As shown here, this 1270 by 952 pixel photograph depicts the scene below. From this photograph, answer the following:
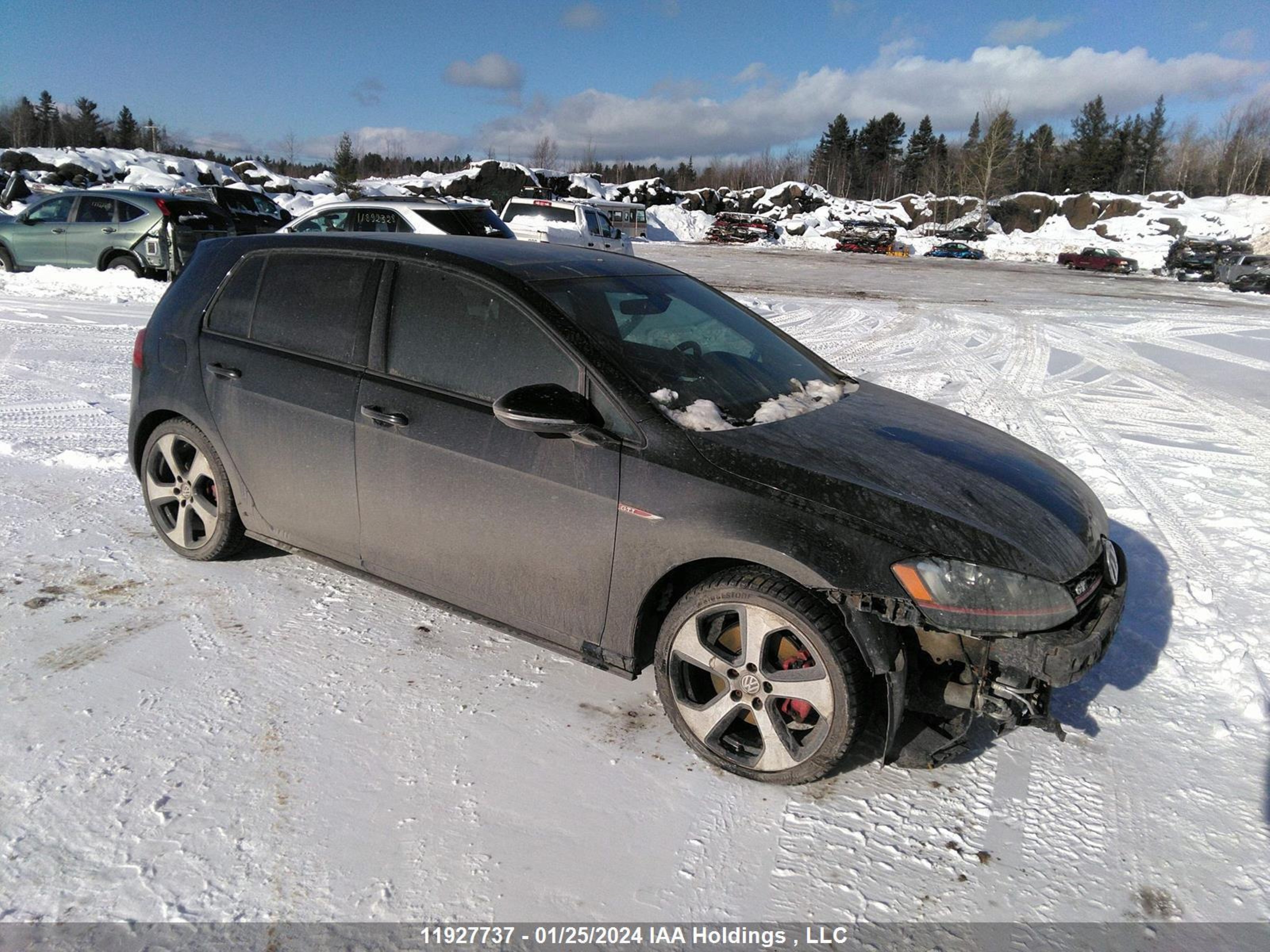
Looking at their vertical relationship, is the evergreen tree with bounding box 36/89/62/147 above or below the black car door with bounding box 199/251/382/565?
above

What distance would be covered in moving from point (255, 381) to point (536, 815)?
7.81 feet

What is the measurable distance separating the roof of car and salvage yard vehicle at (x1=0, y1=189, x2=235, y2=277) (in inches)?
442

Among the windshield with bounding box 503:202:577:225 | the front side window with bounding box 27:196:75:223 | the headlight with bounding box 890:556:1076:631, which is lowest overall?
the headlight with bounding box 890:556:1076:631

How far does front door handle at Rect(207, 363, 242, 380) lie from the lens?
13.0 feet

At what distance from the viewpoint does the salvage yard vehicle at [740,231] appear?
178ft

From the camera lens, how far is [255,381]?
389 centimetres

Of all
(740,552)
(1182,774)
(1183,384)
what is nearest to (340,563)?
(740,552)

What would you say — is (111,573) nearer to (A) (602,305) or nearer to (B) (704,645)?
(A) (602,305)

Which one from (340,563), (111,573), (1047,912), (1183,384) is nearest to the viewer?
(1047,912)

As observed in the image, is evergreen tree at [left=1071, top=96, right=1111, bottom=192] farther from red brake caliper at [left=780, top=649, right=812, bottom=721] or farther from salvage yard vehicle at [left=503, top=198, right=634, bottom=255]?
red brake caliper at [left=780, top=649, right=812, bottom=721]

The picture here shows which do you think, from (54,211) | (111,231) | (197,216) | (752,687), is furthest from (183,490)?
(54,211)

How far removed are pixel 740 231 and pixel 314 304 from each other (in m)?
52.9

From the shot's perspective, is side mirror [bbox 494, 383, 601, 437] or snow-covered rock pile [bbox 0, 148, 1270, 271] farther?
snow-covered rock pile [bbox 0, 148, 1270, 271]

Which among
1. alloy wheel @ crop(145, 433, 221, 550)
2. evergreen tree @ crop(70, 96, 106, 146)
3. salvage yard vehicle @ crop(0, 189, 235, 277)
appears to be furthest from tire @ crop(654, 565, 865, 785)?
evergreen tree @ crop(70, 96, 106, 146)
